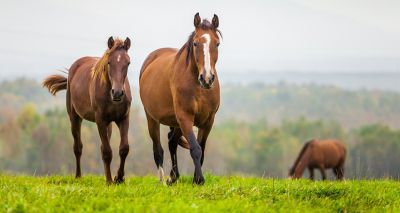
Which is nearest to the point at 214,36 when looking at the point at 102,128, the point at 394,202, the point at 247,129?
the point at 102,128

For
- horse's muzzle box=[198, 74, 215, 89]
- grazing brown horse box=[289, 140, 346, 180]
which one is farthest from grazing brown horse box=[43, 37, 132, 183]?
grazing brown horse box=[289, 140, 346, 180]

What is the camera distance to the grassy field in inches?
316

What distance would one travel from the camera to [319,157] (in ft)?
113

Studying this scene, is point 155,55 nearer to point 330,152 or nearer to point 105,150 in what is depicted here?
point 105,150

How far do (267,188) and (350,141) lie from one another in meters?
115

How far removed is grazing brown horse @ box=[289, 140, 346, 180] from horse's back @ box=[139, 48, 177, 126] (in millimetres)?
19358

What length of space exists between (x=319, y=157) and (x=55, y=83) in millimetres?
21567

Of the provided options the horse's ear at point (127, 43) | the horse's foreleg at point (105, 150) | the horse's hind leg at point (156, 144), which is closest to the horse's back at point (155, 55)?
the horse's hind leg at point (156, 144)

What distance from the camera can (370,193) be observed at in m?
10.3

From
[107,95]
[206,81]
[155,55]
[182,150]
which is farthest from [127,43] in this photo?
[182,150]

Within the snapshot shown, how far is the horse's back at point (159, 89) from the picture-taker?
1187 cm

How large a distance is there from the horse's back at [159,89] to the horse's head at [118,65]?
88 cm

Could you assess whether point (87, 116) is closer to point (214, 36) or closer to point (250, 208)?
point (214, 36)

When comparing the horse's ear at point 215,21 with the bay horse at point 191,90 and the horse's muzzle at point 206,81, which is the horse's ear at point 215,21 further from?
the horse's muzzle at point 206,81
